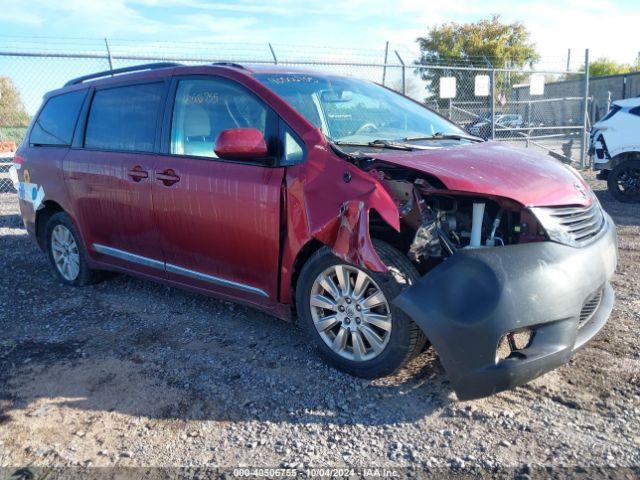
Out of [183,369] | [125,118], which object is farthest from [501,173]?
[125,118]

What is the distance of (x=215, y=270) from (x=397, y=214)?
5.14 ft

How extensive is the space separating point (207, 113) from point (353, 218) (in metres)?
1.59

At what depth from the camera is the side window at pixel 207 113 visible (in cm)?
381

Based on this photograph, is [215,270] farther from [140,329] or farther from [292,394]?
[292,394]

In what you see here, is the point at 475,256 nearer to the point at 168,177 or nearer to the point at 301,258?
the point at 301,258

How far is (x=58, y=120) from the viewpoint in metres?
5.36

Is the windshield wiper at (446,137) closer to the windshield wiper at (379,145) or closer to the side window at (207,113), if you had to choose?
the windshield wiper at (379,145)

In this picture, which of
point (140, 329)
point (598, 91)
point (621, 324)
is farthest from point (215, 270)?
point (598, 91)

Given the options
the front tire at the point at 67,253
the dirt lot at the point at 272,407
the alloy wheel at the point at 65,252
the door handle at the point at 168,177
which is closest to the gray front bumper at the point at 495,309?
the dirt lot at the point at 272,407

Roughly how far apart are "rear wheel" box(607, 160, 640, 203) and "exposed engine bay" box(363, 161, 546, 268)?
7.08 meters

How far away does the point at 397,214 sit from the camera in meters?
2.99

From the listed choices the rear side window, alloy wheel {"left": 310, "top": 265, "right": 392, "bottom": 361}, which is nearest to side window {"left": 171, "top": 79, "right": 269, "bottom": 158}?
alloy wheel {"left": 310, "top": 265, "right": 392, "bottom": 361}

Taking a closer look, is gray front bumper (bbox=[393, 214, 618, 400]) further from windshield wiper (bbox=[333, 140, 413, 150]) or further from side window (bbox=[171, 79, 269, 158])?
side window (bbox=[171, 79, 269, 158])

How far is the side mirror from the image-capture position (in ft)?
11.4
